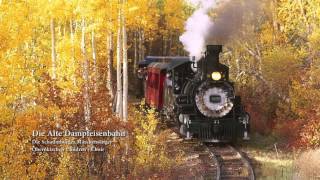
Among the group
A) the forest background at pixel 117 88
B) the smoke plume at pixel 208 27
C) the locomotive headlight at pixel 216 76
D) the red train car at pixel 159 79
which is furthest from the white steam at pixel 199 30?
the locomotive headlight at pixel 216 76

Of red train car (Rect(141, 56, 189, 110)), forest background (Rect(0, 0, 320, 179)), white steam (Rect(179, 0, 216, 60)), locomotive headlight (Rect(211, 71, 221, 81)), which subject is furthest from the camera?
red train car (Rect(141, 56, 189, 110))

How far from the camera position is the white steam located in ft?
60.6

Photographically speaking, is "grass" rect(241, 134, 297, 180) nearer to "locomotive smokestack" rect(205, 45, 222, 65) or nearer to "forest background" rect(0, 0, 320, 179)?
"forest background" rect(0, 0, 320, 179)

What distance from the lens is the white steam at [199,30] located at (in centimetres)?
1847

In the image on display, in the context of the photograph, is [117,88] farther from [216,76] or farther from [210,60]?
[216,76]

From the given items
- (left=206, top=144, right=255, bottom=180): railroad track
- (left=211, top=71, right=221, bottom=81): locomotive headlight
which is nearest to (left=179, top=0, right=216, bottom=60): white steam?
(left=211, top=71, right=221, bottom=81): locomotive headlight

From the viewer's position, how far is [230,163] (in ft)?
48.0

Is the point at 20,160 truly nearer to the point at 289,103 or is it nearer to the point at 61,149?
the point at 61,149

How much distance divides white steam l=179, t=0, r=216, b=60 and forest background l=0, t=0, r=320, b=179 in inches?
65.8

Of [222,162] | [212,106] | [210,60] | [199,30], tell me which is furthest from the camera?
[199,30]

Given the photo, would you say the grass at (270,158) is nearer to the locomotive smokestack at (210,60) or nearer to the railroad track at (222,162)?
the railroad track at (222,162)

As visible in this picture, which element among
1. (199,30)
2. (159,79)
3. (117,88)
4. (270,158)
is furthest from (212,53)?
(159,79)

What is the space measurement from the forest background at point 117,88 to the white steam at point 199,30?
1.67 m

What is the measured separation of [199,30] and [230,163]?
20.0 feet
